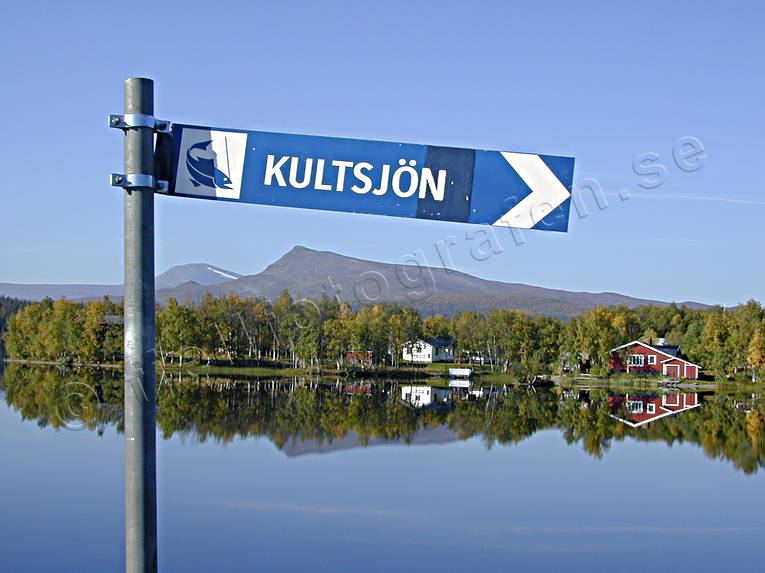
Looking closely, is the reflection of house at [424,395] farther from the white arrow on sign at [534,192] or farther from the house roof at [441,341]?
the white arrow on sign at [534,192]

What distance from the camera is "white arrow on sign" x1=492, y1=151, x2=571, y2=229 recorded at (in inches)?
68.9

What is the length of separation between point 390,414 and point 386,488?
1120 cm

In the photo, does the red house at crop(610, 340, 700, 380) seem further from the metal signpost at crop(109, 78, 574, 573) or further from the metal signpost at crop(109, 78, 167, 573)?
the metal signpost at crop(109, 78, 167, 573)

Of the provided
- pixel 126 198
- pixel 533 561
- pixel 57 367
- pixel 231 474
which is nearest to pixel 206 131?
pixel 126 198

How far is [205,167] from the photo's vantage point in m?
1.79

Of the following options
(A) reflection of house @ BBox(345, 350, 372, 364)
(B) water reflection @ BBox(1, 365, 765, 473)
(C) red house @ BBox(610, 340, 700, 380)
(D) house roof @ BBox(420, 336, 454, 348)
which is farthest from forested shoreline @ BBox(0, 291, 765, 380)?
(B) water reflection @ BBox(1, 365, 765, 473)

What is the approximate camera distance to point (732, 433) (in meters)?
22.4

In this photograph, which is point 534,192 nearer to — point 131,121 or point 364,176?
point 364,176

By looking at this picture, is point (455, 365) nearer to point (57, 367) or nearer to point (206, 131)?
point (57, 367)

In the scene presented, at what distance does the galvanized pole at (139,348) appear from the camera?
1.64m

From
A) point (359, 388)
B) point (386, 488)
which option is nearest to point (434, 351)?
point (359, 388)

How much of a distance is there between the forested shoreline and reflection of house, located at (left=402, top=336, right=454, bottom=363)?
4225mm

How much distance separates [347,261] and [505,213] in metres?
143

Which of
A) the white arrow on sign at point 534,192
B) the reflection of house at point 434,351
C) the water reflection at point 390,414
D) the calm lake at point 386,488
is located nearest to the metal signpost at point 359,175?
the white arrow on sign at point 534,192
